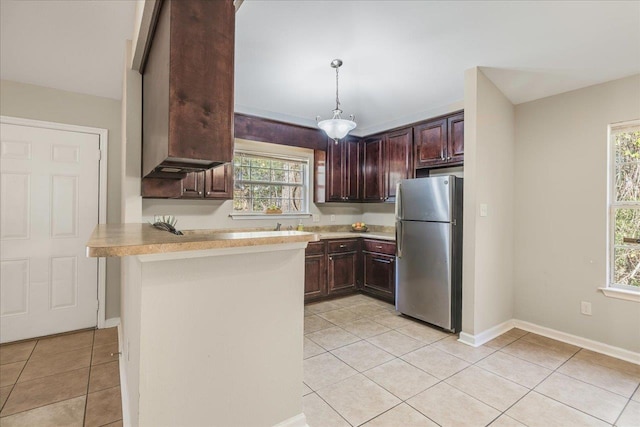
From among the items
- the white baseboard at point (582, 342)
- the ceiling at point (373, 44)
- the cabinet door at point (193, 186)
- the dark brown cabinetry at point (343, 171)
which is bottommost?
the white baseboard at point (582, 342)

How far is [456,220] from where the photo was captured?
3197 mm

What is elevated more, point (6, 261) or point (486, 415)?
point (6, 261)

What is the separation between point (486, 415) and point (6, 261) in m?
4.17

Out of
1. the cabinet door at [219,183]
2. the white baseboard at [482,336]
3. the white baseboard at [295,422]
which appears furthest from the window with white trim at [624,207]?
the cabinet door at [219,183]

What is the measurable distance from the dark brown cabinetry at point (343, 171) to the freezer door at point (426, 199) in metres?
1.22

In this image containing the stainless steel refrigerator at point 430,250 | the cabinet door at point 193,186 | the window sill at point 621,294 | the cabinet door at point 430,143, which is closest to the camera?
the window sill at point 621,294

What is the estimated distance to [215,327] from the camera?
142 cm

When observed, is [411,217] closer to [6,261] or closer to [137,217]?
[137,217]

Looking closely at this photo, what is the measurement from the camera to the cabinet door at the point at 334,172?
15.3 feet

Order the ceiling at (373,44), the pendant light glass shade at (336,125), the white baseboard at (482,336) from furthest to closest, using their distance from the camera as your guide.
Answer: the pendant light glass shade at (336,125) → the white baseboard at (482,336) → the ceiling at (373,44)

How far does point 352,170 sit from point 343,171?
165 mm

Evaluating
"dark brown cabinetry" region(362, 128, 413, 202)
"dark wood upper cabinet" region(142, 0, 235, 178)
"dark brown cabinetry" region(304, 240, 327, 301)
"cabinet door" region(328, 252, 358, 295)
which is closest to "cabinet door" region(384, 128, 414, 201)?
"dark brown cabinetry" region(362, 128, 413, 202)

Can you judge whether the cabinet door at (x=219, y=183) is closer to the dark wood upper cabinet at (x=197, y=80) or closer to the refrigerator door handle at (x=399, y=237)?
the refrigerator door handle at (x=399, y=237)

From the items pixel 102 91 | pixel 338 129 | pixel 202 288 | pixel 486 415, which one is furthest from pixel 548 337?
pixel 102 91
